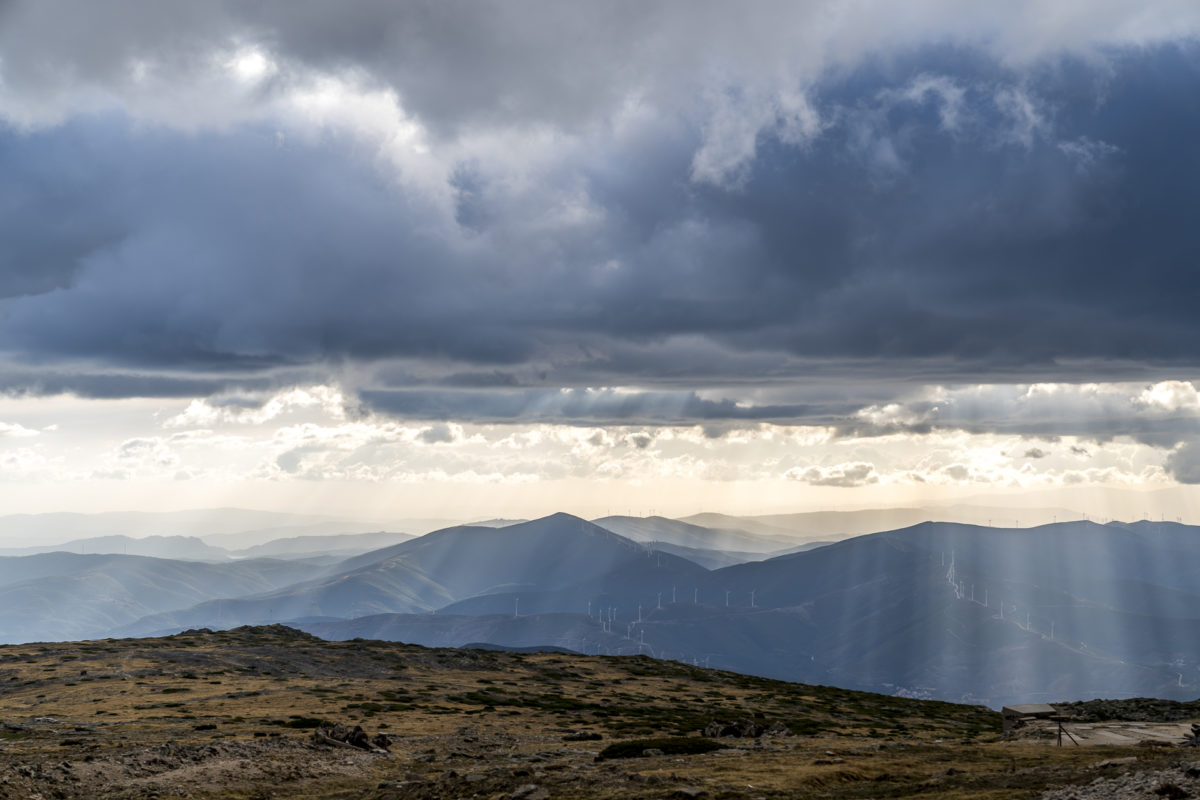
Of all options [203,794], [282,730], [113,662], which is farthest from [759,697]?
[203,794]

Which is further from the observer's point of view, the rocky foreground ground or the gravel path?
the rocky foreground ground

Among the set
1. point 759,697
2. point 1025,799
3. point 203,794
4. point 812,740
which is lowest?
point 759,697

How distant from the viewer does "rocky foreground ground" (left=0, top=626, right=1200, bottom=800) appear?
161 feet

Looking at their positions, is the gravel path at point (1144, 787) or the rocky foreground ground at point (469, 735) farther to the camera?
the rocky foreground ground at point (469, 735)

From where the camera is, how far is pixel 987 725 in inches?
4769

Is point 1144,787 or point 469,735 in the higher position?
point 1144,787

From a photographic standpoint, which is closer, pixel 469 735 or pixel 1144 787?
pixel 1144 787

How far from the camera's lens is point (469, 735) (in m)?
84.1

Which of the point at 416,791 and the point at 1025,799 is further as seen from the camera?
the point at 416,791

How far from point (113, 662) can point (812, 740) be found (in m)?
104

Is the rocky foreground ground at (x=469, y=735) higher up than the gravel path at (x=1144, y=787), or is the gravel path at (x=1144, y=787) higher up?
the gravel path at (x=1144, y=787)

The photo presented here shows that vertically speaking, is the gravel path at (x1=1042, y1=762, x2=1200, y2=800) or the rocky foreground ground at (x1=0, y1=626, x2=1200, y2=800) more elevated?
the gravel path at (x1=1042, y1=762, x2=1200, y2=800)

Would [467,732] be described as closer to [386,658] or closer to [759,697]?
[759,697]

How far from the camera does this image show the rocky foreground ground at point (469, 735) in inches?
1933
